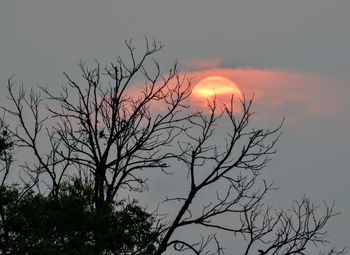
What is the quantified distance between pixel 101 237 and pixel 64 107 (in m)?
6.89

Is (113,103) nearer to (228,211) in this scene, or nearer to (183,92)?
(183,92)

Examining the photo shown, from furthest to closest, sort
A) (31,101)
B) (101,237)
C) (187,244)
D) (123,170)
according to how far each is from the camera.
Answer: (31,101), (123,170), (187,244), (101,237)

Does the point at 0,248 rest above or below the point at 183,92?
A: below

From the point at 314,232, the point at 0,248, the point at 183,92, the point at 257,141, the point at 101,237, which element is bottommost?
the point at 101,237

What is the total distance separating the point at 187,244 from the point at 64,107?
5905 mm

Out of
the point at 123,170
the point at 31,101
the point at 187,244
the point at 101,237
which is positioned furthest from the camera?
the point at 31,101

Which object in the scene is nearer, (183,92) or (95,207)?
(95,207)

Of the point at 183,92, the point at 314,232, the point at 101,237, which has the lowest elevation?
the point at 101,237

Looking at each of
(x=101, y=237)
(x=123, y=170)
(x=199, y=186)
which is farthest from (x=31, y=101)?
(x=101, y=237)

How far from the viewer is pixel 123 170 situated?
24469 mm

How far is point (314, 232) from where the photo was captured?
24203mm

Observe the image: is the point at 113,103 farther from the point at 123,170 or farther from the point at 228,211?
the point at 228,211

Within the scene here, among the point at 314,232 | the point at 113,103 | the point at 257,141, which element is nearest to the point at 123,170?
the point at 113,103

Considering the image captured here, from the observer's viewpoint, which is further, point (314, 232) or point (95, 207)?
point (314, 232)
